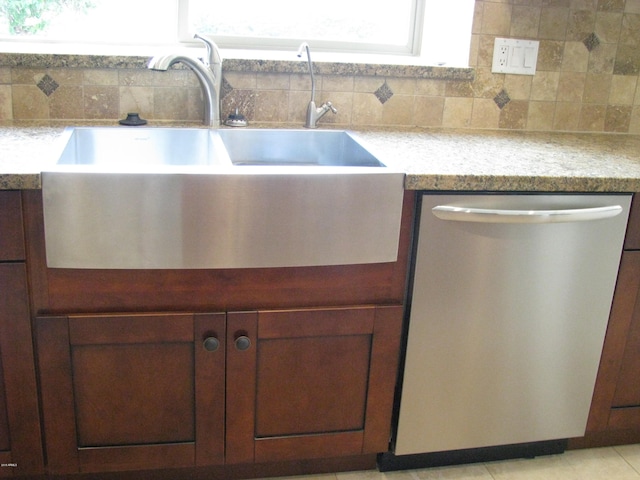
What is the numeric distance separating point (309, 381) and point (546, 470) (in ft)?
2.56

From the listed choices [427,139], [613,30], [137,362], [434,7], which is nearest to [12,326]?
[137,362]

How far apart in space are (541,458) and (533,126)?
106 cm

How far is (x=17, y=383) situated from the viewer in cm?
152

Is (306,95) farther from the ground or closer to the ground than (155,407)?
farther from the ground

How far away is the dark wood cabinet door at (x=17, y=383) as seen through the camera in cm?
145

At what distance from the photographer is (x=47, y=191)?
1359 millimetres

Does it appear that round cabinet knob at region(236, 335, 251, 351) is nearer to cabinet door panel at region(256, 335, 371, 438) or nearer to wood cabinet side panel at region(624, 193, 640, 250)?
cabinet door panel at region(256, 335, 371, 438)

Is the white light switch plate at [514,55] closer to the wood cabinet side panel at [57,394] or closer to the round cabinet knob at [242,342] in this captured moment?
the round cabinet knob at [242,342]

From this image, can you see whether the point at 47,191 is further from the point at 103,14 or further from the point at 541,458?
the point at 541,458

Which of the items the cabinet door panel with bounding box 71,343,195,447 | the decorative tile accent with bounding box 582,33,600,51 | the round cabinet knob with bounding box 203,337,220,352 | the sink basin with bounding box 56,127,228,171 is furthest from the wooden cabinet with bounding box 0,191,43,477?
the decorative tile accent with bounding box 582,33,600,51

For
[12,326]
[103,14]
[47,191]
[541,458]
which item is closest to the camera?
[47,191]

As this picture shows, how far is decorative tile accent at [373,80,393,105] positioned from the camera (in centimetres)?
213

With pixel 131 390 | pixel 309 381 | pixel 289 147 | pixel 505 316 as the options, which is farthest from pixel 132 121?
pixel 505 316

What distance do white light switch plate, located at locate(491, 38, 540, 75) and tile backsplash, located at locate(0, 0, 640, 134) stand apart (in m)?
0.02
